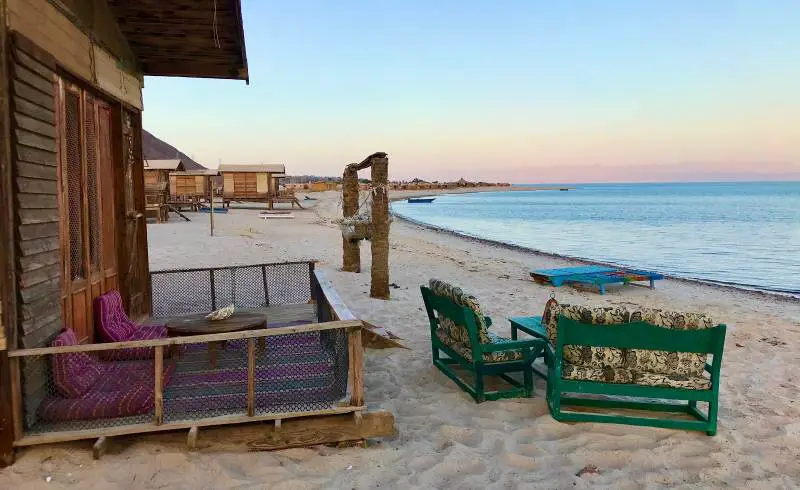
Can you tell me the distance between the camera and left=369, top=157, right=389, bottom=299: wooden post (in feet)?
33.6

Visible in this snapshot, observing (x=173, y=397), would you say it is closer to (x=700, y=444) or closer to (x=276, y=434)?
(x=276, y=434)

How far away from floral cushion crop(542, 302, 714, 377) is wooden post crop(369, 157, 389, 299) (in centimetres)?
582

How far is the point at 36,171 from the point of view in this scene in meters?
4.07

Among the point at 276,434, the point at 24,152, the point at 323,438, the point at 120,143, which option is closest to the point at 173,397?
the point at 276,434

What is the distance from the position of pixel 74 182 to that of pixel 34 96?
1.32 meters

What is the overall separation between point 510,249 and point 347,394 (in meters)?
23.1

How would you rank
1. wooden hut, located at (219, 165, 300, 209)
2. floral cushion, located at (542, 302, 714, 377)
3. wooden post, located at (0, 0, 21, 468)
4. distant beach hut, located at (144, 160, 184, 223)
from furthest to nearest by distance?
wooden hut, located at (219, 165, 300, 209), distant beach hut, located at (144, 160, 184, 223), floral cushion, located at (542, 302, 714, 377), wooden post, located at (0, 0, 21, 468)

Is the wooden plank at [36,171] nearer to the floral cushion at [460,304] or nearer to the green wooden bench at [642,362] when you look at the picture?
the floral cushion at [460,304]

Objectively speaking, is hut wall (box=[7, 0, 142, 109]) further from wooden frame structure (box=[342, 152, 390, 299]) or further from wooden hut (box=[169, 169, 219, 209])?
wooden hut (box=[169, 169, 219, 209])

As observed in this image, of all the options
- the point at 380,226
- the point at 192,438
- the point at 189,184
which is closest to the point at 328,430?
the point at 192,438

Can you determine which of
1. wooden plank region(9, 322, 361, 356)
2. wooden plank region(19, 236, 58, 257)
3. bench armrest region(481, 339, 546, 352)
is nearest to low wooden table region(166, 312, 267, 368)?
wooden plank region(9, 322, 361, 356)

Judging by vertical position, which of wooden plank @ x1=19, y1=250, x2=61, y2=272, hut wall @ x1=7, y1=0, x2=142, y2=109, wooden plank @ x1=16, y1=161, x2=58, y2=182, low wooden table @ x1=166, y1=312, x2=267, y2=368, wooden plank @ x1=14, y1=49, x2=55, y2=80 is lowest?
low wooden table @ x1=166, y1=312, x2=267, y2=368

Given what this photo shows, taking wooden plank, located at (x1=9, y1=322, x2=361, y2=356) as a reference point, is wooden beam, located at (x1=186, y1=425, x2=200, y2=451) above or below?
below

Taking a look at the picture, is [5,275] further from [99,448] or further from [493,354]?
[493,354]
